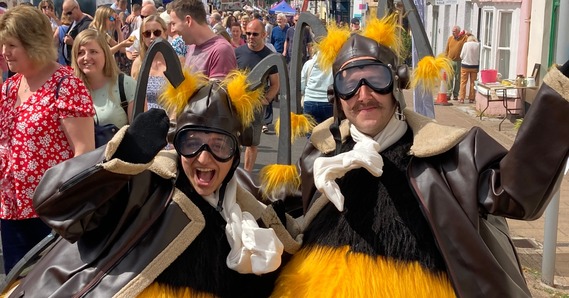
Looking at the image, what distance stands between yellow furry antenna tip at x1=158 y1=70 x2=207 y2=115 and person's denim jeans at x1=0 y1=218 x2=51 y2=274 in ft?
4.52

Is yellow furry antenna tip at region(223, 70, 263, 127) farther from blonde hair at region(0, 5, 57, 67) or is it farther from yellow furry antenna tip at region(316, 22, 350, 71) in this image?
blonde hair at region(0, 5, 57, 67)

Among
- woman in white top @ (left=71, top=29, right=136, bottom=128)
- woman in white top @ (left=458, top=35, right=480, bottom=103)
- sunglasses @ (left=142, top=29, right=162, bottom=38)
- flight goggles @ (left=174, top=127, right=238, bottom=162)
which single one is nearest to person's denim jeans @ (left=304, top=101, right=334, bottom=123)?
sunglasses @ (left=142, top=29, right=162, bottom=38)

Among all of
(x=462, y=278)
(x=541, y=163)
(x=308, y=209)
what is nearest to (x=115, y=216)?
(x=308, y=209)

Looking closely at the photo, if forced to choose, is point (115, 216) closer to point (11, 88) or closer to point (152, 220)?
point (152, 220)

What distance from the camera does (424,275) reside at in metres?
2.67

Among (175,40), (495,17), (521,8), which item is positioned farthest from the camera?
(495,17)

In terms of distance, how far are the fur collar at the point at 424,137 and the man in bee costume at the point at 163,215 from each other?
323 mm

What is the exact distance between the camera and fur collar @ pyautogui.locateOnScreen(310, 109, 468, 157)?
8.98 ft

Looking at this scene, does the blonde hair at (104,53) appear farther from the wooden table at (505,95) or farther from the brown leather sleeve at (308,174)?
the wooden table at (505,95)

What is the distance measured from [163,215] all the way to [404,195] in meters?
0.85

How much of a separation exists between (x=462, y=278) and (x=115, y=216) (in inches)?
47.2

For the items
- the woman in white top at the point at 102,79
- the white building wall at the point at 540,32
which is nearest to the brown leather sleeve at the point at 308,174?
the woman in white top at the point at 102,79

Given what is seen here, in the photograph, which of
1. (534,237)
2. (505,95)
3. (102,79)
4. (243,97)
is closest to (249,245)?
(243,97)

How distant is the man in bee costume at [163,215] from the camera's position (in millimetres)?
2592
